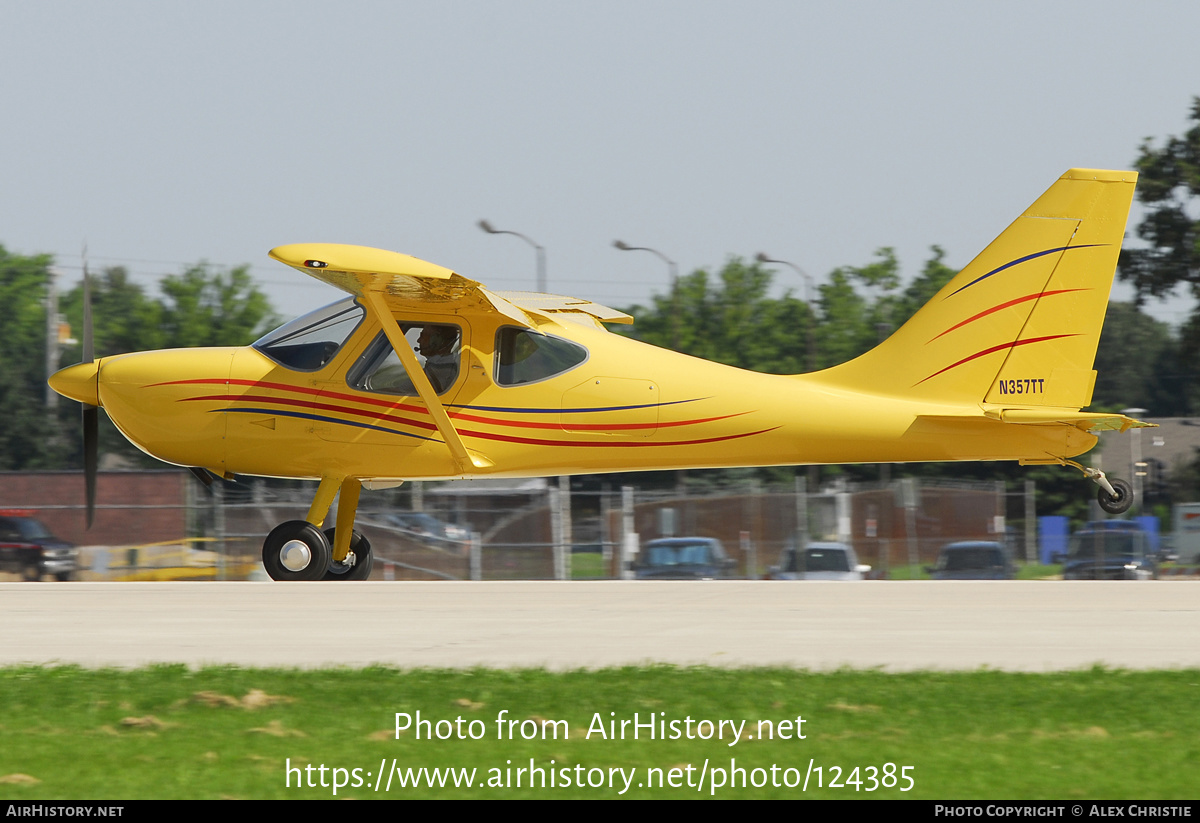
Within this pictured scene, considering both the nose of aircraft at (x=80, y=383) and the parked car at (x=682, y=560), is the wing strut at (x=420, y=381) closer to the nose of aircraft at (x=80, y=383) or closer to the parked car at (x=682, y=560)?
the nose of aircraft at (x=80, y=383)

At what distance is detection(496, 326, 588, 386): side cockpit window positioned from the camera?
13.5 m

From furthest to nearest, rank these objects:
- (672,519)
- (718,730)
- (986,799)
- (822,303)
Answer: (822,303) → (672,519) → (718,730) → (986,799)

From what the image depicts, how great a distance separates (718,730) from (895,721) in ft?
2.98

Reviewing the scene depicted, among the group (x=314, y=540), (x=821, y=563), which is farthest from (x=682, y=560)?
(x=314, y=540)

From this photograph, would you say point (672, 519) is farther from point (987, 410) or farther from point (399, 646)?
point (399, 646)

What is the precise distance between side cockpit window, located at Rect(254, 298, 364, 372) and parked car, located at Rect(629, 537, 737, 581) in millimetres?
13018

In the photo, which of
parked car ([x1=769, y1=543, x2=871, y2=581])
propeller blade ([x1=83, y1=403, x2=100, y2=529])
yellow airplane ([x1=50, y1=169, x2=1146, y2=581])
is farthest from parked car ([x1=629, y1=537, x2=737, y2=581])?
propeller blade ([x1=83, y1=403, x2=100, y2=529])

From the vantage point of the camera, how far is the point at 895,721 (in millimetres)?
6664

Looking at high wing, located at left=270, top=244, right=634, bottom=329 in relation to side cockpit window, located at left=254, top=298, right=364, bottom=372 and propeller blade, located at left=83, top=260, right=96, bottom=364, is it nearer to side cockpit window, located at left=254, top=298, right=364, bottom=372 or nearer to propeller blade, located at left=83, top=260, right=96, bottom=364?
side cockpit window, located at left=254, top=298, right=364, bottom=372

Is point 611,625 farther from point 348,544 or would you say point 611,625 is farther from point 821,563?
point 821,563

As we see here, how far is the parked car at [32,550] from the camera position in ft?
87.3

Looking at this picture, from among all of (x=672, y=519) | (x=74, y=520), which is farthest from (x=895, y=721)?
(x=74, y=520)

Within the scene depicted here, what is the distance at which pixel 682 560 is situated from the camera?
25828 mm

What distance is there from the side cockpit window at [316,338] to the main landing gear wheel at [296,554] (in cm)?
165
